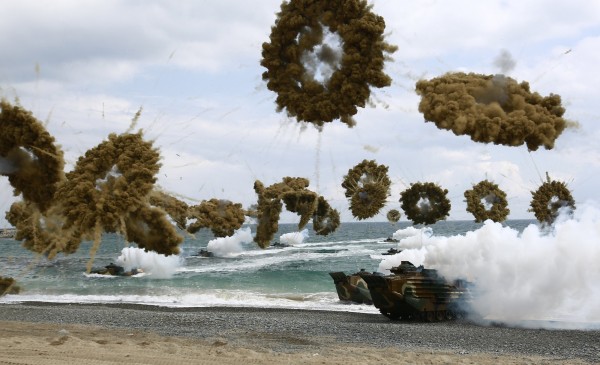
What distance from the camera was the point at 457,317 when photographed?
3547cm

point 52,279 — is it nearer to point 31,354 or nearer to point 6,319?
point 6,319

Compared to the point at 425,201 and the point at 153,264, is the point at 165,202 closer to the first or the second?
the point at 425,201

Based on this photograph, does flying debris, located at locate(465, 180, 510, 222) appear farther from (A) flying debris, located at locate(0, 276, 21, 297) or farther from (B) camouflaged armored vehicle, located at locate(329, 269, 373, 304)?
(A) flying debris, located at locate(0, 276, 21, 297)

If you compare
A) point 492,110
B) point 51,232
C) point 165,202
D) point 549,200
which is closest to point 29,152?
point 51,232

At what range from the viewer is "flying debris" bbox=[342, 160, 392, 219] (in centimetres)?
4716

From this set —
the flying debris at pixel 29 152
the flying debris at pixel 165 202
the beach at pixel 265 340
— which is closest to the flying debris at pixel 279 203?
the beach at pixel 265 340

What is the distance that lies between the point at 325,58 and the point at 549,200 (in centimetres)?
4751

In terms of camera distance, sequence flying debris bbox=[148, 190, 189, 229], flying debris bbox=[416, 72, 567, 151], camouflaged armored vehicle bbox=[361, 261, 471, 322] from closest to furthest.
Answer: flying debris bbox=[416, 72, 567, 151]
flying debris bbox=[148, 190, 189, 229]
camouflaged armored vehicle bbox=[361, 261, 471, 322]

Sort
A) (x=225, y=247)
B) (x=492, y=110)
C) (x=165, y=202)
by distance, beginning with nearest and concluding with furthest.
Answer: (x=492, y=110), (x=165, y=202), (x=225, y=247)

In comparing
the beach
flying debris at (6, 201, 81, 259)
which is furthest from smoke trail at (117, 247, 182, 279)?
flying debris at (6, 201, 81, 259)

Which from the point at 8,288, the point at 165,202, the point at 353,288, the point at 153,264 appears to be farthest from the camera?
the point at 153,264

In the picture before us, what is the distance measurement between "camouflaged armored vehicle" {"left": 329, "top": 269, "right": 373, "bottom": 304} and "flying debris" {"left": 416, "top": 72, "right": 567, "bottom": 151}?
2703cm

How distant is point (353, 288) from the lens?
143 feet

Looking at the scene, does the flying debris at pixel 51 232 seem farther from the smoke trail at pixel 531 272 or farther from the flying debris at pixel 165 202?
the smoke trail at pixel 531 272
